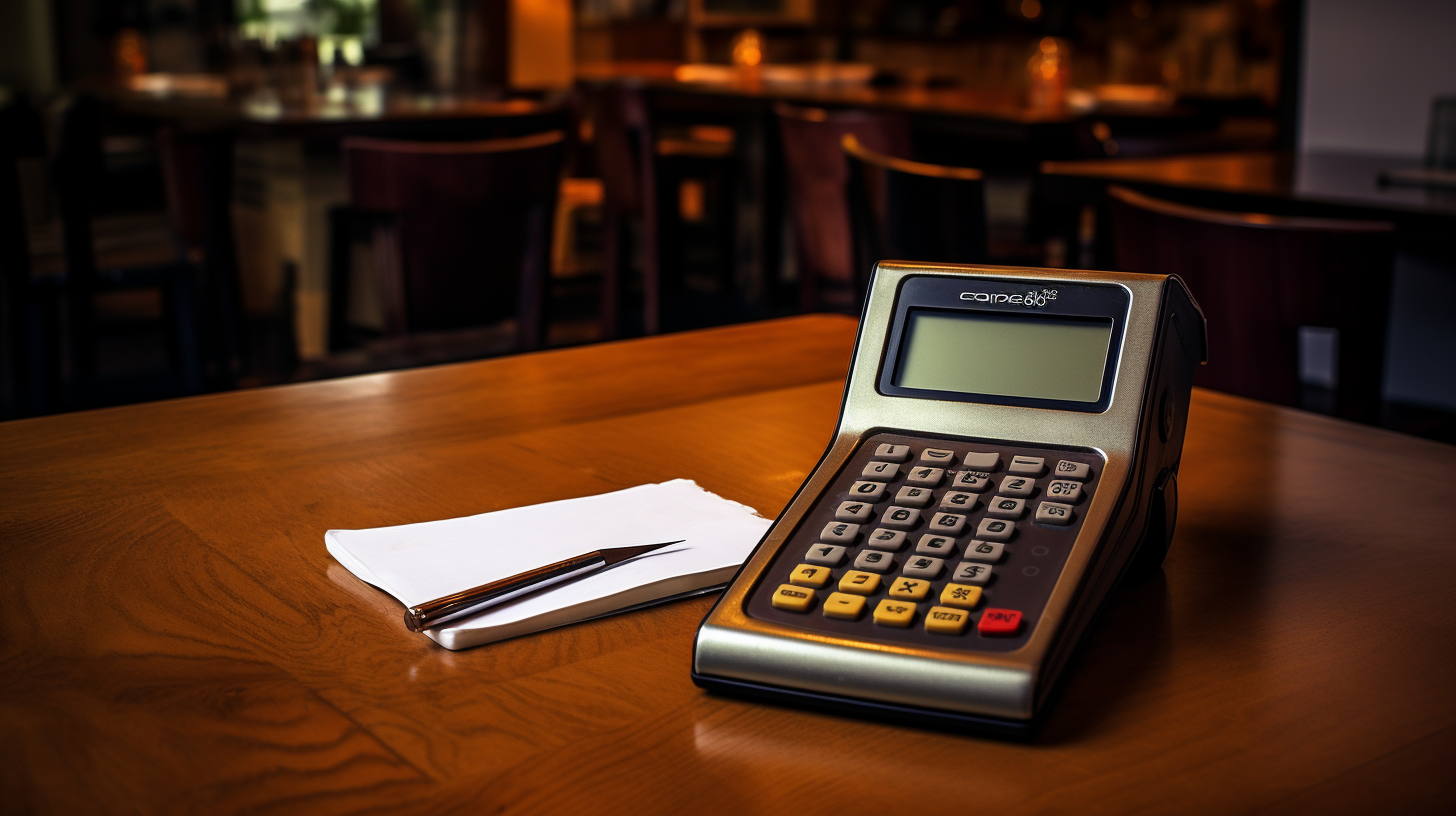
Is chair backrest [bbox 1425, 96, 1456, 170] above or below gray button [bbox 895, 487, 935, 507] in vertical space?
above

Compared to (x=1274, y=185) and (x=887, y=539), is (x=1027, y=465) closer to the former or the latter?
(x=887, y=539)

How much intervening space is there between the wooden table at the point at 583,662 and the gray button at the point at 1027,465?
0.06m

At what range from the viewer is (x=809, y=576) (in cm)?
49

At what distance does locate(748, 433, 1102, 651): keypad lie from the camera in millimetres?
460

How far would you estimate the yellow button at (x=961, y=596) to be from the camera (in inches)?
18.3

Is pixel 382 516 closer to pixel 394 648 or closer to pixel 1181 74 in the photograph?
pixel 394 648

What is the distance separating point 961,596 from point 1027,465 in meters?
0.10

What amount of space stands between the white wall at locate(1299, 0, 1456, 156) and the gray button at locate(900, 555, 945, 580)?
10.6 ft

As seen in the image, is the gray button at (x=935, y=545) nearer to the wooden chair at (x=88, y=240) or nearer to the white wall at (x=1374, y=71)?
the wooden chair at (x=88, y=240)

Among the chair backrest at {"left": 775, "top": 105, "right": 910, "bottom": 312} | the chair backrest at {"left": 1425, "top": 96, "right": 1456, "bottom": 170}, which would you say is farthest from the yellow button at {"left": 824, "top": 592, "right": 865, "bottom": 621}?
the chair backrest at {"left": 775, "top": 105, "right": 910, "bottom": 312}

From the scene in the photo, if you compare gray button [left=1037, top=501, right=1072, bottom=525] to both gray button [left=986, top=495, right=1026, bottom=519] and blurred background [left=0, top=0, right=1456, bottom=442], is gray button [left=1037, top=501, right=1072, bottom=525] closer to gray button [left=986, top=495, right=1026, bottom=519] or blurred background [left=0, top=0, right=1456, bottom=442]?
gray button [left=986, top=495, right=1026, bottom=519]

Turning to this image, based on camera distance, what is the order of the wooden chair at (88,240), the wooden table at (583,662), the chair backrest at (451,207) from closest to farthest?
the wooden table at (583,662), the chair backrest at (451,207), the wooden chair at (88,240)

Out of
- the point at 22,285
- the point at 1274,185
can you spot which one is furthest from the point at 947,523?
the point at 22,285

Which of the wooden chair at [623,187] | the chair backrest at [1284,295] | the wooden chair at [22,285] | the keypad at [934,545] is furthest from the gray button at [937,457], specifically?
the wooden chair at [623,187]
